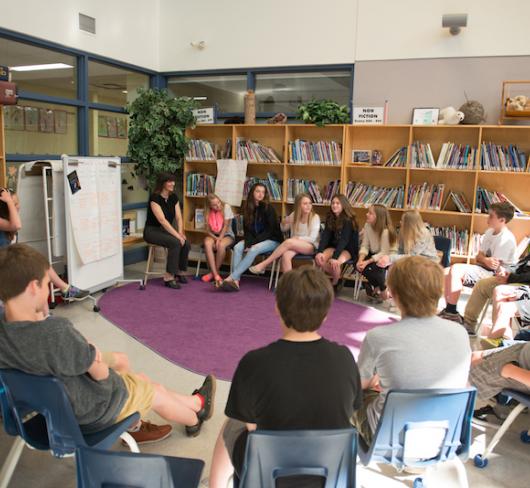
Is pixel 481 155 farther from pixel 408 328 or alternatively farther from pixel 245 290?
pixel 408 328

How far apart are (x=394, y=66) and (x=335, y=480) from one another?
5.51 meters

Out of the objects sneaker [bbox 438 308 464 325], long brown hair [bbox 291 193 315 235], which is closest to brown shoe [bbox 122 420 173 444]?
sneaker [bbox 438 308 464 325]

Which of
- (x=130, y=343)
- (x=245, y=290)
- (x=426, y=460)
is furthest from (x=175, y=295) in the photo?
(x=426, y=460)

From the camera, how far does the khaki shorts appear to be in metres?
2.24

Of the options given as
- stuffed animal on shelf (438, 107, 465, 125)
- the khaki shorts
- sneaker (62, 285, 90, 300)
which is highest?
stuffed animal on shelf (438, 107, 465, 125)

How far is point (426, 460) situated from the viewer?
2.06 m

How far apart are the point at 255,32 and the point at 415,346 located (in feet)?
18.7

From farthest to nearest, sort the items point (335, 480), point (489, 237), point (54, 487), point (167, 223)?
point (167, 223)
point (489, 237)
point (54, 487)
point (335, 480)

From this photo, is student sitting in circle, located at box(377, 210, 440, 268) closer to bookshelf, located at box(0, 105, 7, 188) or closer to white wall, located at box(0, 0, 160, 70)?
bookshelf, located at box(0, 105, 7, 188)

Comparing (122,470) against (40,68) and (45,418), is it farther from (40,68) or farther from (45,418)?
(40,68)

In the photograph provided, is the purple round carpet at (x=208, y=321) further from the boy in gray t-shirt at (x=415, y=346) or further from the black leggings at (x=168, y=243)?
the boy in gray t-shirt at (x=415, y=346)

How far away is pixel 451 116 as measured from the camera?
19.0 ft

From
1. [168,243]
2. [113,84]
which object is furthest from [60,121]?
[168,243]

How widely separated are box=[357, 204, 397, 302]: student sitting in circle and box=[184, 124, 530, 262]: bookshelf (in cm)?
64
